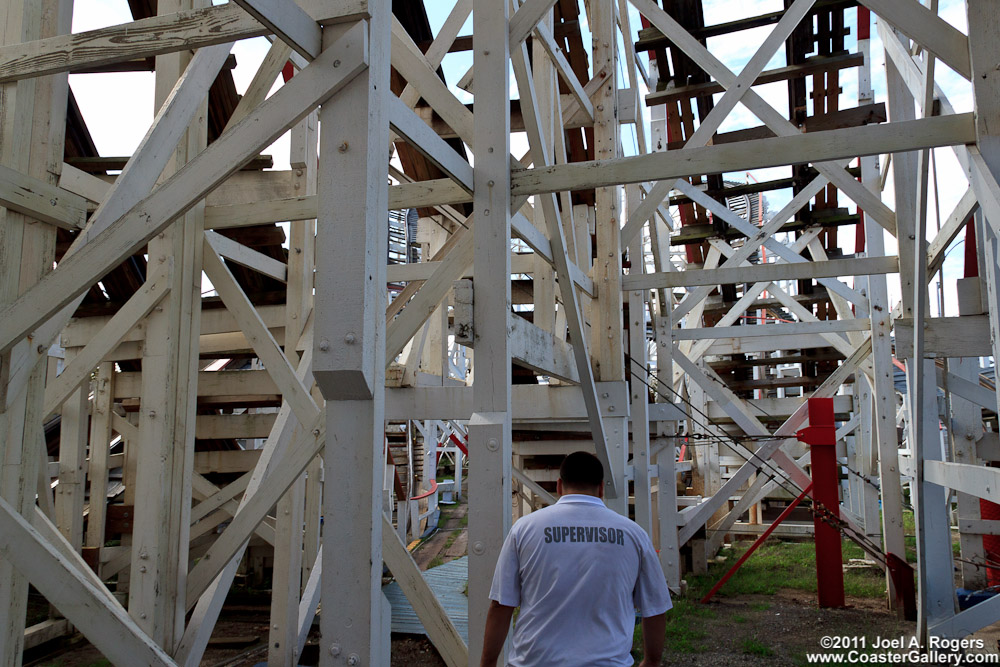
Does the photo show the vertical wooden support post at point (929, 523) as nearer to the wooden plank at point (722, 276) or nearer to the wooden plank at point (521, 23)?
the wooden plank at point (722, 276)

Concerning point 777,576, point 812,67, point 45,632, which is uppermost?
point 812,67

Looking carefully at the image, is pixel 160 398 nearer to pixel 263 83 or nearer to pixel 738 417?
pixel 263 83

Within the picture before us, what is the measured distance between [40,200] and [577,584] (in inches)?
96.8

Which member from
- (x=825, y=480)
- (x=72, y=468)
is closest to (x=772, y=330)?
(x=825, y=480)

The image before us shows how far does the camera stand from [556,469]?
9297 millimetres

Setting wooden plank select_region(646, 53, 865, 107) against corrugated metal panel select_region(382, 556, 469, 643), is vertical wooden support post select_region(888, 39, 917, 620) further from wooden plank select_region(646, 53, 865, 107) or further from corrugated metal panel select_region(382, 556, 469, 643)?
corrugated metal panel select_region(382, 556, 469, 643)

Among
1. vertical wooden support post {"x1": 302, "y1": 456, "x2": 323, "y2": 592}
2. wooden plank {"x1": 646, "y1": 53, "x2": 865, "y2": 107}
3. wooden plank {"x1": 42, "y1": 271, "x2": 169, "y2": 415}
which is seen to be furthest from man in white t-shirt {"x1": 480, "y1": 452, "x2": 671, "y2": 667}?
wooden plank {"x1": 646, "y1": 53, "x2": 865, "y2": 107}

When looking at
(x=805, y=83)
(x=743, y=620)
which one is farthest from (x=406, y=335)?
(x=805, y=83)

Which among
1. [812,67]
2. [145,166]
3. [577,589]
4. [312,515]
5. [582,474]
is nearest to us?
[577,589]

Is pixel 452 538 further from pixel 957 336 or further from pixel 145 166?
pixel 145 166

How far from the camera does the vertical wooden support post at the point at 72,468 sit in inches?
246

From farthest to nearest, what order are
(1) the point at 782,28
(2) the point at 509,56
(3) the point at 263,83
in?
(1) the point at 782,28 → (3) the point at 263,83 → (2) the point at 509,56

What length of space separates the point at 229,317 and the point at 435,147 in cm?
398

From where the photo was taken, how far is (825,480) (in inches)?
273
